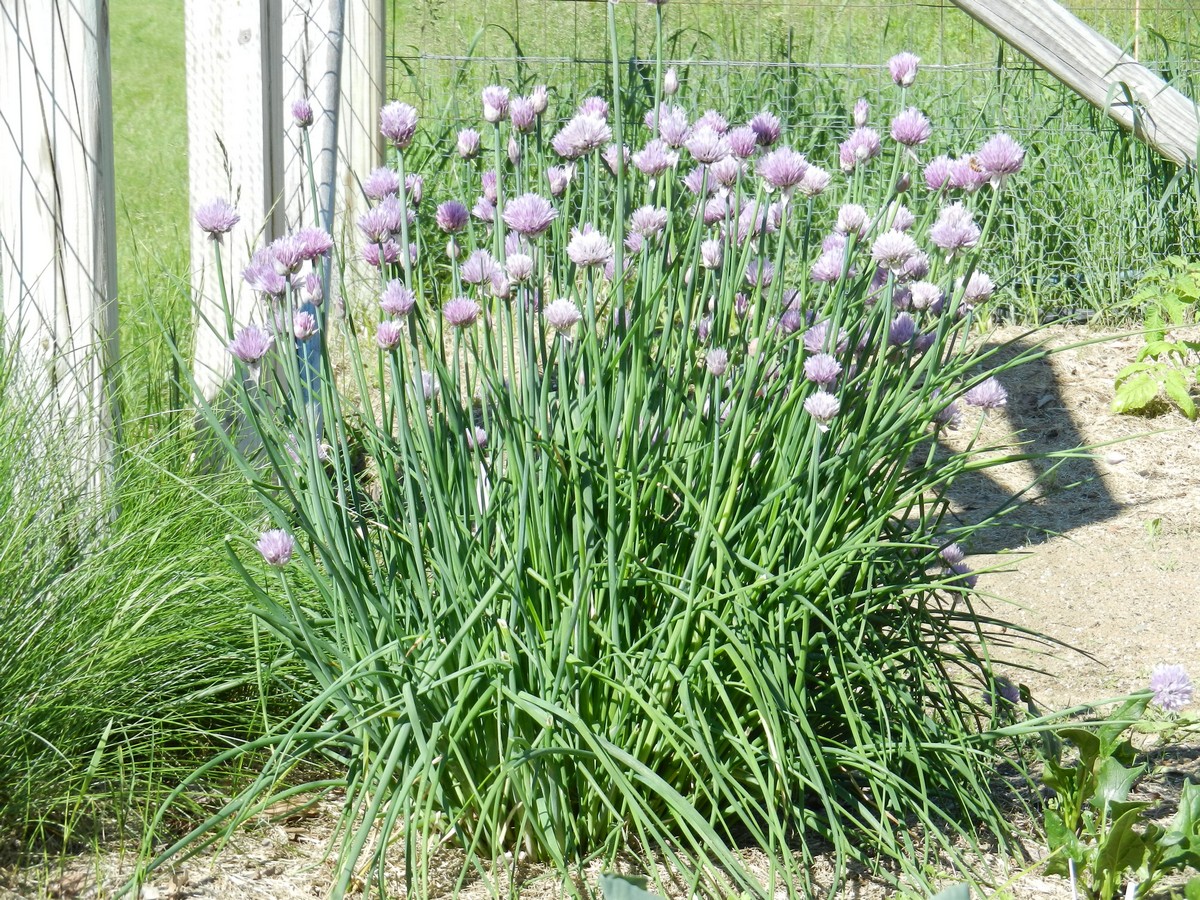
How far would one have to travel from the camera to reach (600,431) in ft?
6.35

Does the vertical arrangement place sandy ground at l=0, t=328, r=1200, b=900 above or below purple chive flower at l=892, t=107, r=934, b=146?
below

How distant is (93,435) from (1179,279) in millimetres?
4134

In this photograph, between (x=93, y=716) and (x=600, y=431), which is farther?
(x=93, y=716)

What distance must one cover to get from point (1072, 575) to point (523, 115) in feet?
8.30

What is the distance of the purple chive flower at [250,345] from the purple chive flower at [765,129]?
2.73ft

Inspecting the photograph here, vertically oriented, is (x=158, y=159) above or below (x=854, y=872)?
above

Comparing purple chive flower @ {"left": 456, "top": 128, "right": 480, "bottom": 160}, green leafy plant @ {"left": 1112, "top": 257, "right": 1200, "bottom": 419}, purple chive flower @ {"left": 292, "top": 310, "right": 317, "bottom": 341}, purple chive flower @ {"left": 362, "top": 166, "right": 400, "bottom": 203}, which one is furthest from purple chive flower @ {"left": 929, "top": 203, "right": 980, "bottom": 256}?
green leafy plant @ {"left": 1112, "top": 257, "right": 1200, "bottom": 419}

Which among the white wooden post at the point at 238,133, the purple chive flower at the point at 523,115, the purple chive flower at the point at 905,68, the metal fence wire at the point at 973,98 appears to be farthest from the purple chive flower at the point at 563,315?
the metal fence wire at the point at 973,98

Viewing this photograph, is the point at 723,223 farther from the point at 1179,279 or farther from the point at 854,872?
the point at 1179,279

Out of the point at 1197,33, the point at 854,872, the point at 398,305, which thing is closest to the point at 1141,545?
the point at 854,872

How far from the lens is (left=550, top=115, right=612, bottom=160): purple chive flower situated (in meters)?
1.90

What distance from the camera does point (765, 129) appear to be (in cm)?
201

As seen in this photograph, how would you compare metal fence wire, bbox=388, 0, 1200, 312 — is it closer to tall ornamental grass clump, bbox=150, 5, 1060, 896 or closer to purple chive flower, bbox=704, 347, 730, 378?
tall ornamental grass clump, bbox=150, 5, 1060, 896

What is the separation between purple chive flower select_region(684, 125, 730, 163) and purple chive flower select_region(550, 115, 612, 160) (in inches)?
5.3
